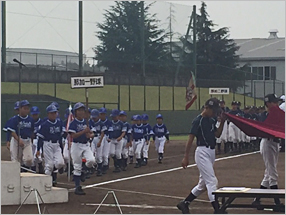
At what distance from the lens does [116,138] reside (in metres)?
19.2

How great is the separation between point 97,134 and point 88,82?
3732 mm

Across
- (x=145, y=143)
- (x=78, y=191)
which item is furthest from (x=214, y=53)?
(x=78, y=191)

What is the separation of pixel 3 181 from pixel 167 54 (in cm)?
4265

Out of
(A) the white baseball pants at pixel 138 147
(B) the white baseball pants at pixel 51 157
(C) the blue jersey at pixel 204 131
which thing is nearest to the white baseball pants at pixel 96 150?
(A) the white baseball pants at pixel 138 147

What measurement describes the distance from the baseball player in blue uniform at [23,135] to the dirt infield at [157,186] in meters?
1.12

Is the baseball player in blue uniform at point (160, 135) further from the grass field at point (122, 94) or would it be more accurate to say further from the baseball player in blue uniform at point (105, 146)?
the grass field at point (122, 94)

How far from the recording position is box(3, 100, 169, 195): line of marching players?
14.0 m

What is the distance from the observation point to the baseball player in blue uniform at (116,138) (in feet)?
62.7

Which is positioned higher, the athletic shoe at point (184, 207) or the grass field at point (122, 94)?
the grass field at point (122, 94)

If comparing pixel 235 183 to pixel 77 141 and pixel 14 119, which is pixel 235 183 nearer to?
pixel 77 141

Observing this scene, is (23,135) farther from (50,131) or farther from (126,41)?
(126,41)

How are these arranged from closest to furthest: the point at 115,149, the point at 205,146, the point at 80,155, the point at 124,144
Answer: the point at 205,146, the point at 80,155, the point at 115,149, the point at 124,144

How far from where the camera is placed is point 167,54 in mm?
54000

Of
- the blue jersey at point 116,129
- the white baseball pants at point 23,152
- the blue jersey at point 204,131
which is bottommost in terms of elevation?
the white baseball pants at point 23,152
